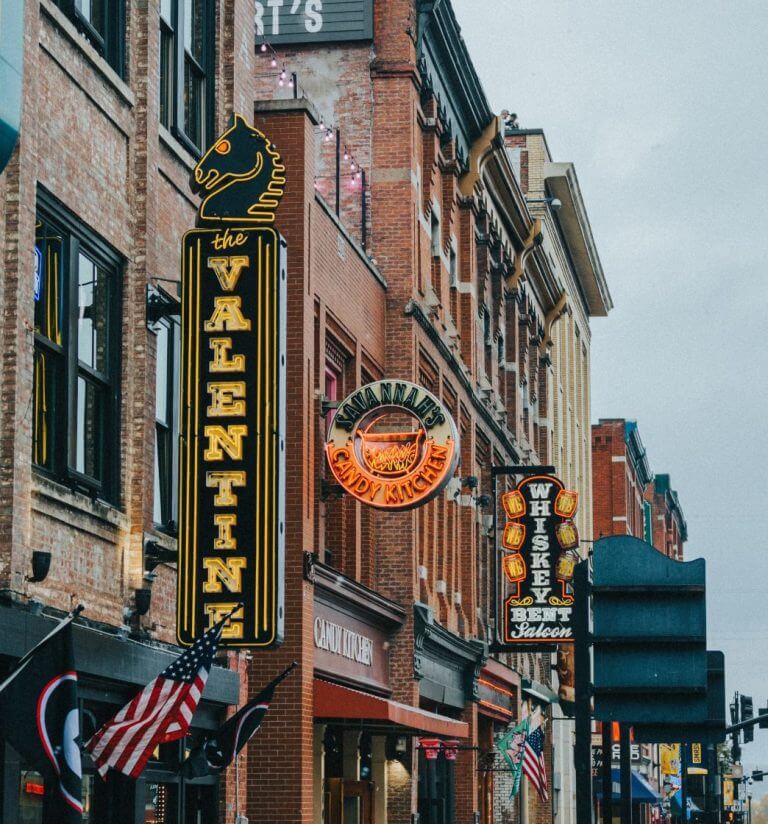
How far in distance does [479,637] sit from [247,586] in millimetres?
19861

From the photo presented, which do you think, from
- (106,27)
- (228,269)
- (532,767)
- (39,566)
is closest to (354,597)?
(228,269)

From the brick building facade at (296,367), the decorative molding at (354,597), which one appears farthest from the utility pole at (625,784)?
the decorative molding at (354,597)

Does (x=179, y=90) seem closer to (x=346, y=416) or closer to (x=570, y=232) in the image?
(x=346, y=416)

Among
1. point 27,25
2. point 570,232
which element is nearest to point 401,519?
point 27,25

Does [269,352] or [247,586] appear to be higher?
[269,352]

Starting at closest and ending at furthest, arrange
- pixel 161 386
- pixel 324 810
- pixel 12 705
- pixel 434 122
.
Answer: pixel 12 705, pixel 161 386, pixel 324 810, pixel 434 122

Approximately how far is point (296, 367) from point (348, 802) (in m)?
7.63

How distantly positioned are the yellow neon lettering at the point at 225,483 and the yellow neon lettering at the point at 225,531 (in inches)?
5.3

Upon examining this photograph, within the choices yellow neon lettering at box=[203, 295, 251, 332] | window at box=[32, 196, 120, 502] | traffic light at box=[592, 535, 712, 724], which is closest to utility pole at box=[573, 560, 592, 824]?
traffic light at box=[592, 535, 712, 724]

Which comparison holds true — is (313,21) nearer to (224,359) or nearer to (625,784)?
(224,359)

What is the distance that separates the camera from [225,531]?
17.2 metres

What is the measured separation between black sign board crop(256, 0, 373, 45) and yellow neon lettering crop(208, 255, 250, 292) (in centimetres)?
1409

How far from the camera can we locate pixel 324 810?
1013 inches

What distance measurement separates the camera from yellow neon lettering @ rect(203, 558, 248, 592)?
17125 mm
